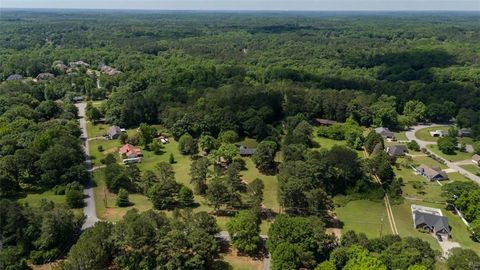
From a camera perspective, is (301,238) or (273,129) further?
(273,129)

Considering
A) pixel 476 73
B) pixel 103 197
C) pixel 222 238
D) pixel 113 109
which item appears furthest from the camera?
pixel 476 73

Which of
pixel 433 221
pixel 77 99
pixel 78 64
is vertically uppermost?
pixel 78 64

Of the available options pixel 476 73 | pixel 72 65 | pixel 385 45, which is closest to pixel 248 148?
pixel 476 73

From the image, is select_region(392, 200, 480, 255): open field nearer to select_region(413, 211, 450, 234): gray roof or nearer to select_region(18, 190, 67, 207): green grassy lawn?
select_region(413, 211, 450, 234): gray roof

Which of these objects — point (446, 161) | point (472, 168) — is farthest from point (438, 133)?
point (472, 168)

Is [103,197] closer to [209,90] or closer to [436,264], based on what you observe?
[436,264]

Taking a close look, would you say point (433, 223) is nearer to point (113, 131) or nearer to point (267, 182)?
point (267, 182)
